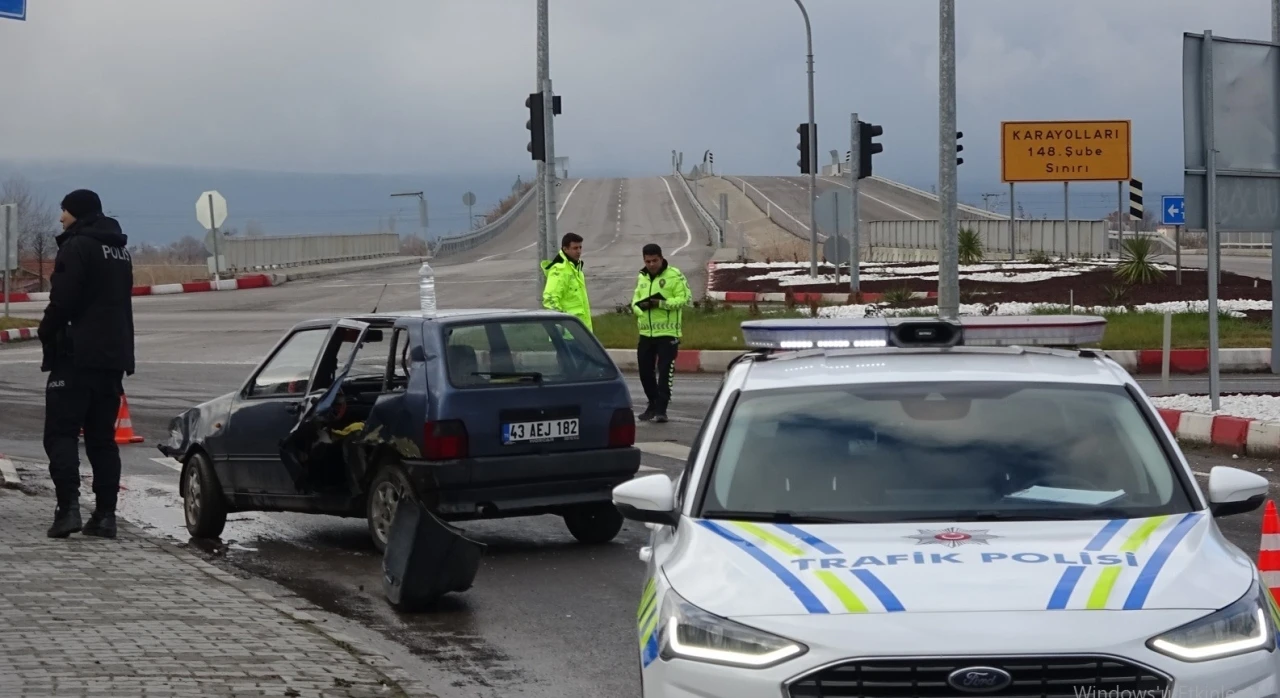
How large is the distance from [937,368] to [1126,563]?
1297 millimetres

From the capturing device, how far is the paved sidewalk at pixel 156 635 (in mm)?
6152

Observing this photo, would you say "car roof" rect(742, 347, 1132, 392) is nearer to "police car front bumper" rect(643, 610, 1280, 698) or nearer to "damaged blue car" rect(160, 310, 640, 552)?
"police car front bumper" rect(643, 610, 1280, 698)

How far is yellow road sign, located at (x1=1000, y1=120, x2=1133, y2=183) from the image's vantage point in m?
68.8

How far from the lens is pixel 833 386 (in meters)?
5.50

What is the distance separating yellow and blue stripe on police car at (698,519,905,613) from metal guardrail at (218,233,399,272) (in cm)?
4424

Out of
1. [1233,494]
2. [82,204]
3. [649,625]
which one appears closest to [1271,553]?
[1233,494]

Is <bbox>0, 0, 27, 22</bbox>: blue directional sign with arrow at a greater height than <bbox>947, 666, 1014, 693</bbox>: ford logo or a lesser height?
greater

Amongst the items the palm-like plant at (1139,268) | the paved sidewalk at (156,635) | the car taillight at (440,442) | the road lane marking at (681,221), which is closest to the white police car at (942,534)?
the paved sidewalk at (156,635)

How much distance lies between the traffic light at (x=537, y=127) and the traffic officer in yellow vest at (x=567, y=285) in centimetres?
841

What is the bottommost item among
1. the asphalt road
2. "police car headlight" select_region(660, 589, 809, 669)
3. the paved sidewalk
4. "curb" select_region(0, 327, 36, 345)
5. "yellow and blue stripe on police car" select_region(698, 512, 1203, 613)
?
the asphalt road

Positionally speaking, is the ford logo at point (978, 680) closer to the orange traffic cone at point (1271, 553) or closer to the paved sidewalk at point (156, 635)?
the paved sidewalk at point (156, 635)

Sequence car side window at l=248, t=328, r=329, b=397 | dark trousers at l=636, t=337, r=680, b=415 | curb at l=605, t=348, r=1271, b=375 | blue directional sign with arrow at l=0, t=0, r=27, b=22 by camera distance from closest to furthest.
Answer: car side window at l=248, t=328, r=329, b=397
blue directional sign with arrow at l=0, t=0, r=27, b=22
dark trousers at l=636, t=337, r=680, b=415
curb at l=605, t=348, r=1271, b=375

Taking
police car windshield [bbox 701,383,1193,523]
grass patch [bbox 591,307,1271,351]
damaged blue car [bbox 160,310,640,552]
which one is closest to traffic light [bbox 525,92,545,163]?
grass patch [bbox 591,307,1271,351]

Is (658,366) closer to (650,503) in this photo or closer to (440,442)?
(440,442)
